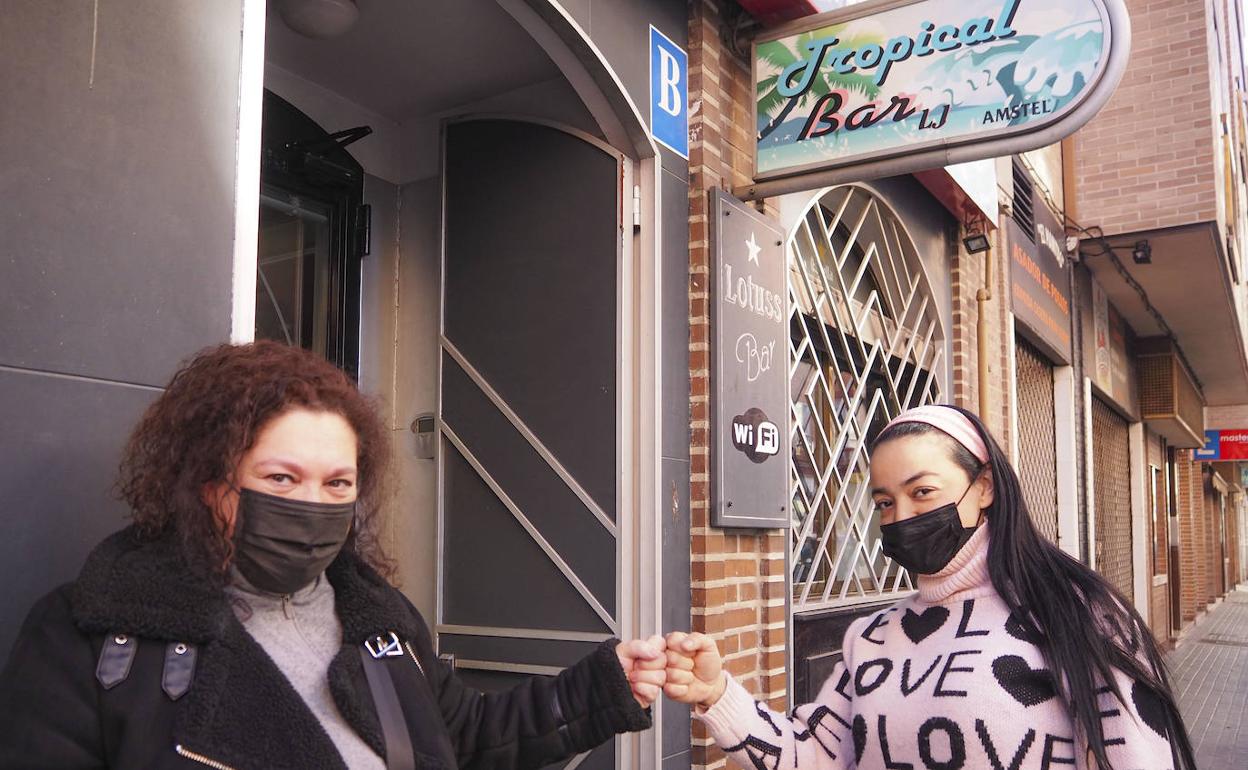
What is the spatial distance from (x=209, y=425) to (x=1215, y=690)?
43.5 feet

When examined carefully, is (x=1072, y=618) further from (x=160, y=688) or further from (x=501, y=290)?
(x=501, y=290)

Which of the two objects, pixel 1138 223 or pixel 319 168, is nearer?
pixel 319 168

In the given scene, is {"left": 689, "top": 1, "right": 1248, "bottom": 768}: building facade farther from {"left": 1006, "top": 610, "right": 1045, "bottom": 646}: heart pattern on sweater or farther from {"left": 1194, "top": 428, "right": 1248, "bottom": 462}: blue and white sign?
{"left": 1194, "top": 428, "right": 1248, "bottom": 462}: blue and white sign

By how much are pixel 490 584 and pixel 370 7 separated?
2393 millimetres

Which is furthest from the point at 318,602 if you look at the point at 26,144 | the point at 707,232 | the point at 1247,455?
the point at 1247,455

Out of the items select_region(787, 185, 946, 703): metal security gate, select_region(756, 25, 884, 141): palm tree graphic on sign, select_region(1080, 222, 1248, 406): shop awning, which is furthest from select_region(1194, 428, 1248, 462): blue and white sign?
select_region(756, 25, 884, 141): palm tree graphic on sign

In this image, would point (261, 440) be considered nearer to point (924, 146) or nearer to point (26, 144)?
point (26, 144)

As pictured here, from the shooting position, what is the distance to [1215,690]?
39.7 feet

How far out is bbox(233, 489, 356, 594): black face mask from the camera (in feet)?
5.88

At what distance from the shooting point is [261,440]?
6.01ft

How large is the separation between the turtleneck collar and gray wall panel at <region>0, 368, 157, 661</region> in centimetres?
178

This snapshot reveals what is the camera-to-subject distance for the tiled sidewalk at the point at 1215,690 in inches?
341

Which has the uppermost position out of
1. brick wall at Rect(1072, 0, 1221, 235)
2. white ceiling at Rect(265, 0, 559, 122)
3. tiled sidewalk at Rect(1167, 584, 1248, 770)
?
brick wall at Rect(1072, 0, 1221, 235)

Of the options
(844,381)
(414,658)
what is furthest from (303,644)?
(844,381)
